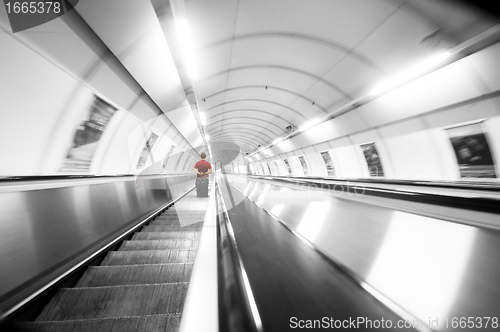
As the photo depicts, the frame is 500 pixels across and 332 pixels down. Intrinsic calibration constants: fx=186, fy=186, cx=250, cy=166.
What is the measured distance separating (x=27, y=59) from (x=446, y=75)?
8.56 meters

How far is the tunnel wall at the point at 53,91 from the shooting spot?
2.42 meters

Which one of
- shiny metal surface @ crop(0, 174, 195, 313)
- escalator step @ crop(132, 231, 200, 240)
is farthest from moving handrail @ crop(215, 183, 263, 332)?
escalator step @ crop(132, 231, 200, 240)

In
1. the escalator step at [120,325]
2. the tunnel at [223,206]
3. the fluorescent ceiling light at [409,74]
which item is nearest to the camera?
the escalator step at [120,325]

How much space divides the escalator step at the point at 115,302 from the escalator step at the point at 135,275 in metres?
0.36

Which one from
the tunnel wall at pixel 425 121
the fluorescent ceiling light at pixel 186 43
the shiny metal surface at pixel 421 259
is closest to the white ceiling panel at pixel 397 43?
the tunnel wall at pixel 425 121

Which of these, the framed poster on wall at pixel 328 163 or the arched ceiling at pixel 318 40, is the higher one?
the arched ceiling at pixel 318 40

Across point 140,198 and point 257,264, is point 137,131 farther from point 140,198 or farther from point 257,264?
point 257,264

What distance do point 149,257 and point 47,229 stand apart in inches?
49.9

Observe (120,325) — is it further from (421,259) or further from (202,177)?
(202,177)

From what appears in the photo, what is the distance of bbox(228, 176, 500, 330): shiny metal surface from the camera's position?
1419mm

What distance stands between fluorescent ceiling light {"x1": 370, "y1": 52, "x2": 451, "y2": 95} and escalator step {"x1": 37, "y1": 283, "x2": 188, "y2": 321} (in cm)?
659

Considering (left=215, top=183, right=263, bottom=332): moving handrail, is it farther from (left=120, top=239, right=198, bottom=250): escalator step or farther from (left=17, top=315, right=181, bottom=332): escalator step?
(left=120, top=239, right=198, bottom=250): escalator step

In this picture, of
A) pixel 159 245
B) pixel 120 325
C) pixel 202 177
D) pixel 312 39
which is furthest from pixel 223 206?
pixel 202 177

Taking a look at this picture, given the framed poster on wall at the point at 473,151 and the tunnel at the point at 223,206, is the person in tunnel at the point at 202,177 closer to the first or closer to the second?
the tunnel at the point at 223,206
